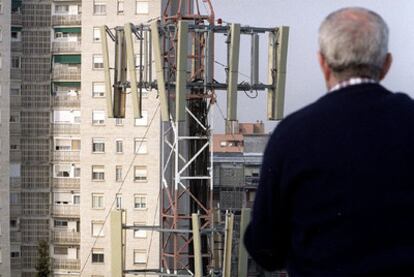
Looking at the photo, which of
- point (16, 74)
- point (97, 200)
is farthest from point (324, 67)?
Answer: point (16, 74)

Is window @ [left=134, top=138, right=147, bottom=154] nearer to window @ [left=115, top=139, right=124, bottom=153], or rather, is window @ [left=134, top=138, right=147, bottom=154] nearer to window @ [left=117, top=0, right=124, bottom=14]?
window @ [left=115, top=139, right=124, bottom=153]

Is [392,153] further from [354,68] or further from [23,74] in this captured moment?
[23,74]

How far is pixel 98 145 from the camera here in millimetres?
28250

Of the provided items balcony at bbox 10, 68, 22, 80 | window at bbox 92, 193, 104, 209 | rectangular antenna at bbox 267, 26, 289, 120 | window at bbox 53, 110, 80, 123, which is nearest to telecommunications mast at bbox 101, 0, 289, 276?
rectangular antenna at bbox 267, 26, 289, 120

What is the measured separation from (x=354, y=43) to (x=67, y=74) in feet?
91.4

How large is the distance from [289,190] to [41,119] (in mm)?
27900

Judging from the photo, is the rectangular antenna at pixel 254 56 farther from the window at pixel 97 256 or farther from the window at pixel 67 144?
the window at pixel 67 144

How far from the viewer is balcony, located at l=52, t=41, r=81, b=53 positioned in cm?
2955

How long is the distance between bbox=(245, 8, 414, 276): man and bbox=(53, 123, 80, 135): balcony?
89.0 ft

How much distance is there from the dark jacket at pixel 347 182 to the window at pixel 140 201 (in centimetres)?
2536

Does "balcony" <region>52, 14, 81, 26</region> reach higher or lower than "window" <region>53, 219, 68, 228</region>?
higher

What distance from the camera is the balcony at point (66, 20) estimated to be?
97.6ft

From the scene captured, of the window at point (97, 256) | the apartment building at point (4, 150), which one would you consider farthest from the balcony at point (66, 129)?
the window at point (97, 256)

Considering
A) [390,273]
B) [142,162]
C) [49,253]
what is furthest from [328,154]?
[49,253]
